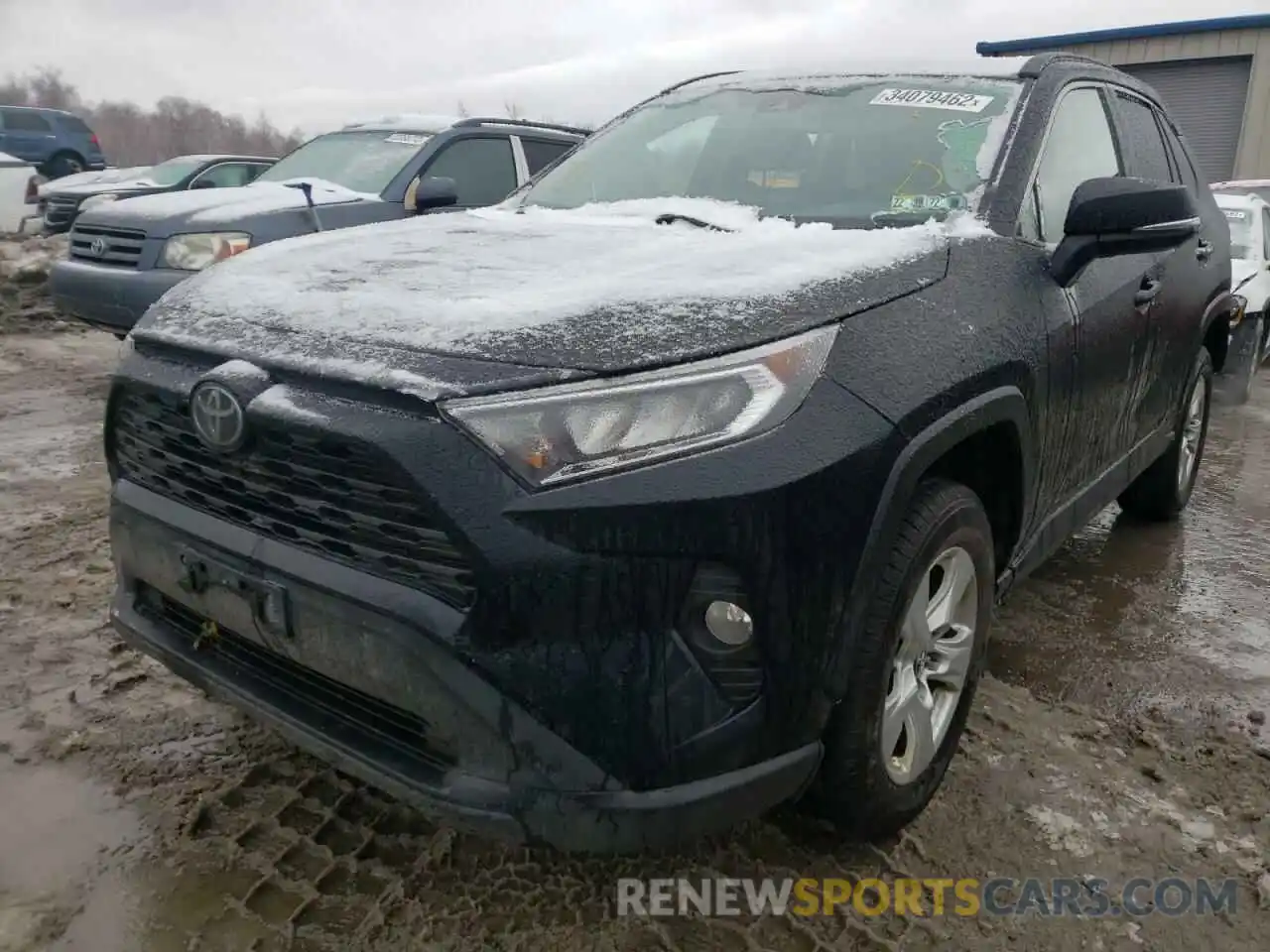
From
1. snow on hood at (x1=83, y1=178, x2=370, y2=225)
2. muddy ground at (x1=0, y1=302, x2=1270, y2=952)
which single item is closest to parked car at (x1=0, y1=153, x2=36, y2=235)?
snow on hood at (x1=83, y1=178, x2=370, y2=225)

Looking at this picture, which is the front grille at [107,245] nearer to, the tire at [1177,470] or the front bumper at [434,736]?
the front bumper at [434,736]

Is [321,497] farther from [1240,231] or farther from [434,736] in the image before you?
[1240,231]

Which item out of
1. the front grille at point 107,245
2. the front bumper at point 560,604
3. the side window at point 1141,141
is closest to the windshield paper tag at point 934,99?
the side window at point 1141,141

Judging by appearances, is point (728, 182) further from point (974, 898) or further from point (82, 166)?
point (82, 166)

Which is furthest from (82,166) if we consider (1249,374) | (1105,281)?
(1105,281)

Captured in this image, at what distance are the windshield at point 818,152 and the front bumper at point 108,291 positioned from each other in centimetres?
303

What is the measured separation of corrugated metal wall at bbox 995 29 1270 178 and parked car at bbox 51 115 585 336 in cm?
1087

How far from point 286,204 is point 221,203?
A: 0.42 meters

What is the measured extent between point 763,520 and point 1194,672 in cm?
231

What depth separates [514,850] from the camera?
2189 millimetres

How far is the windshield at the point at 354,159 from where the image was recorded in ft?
21.5

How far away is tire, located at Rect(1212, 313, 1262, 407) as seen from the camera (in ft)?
24.4

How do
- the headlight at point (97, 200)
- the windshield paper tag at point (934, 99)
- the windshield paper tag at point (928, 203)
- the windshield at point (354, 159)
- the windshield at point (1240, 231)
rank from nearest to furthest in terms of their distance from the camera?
the windshield paper tag at point (928, 203) < the windshield paper tag at point (934, 99) < the windshield at point (354, 159) < the windshield at point (1240, 231) < the headlight at point (97, 200)

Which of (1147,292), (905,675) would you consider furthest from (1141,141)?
(905,675)
